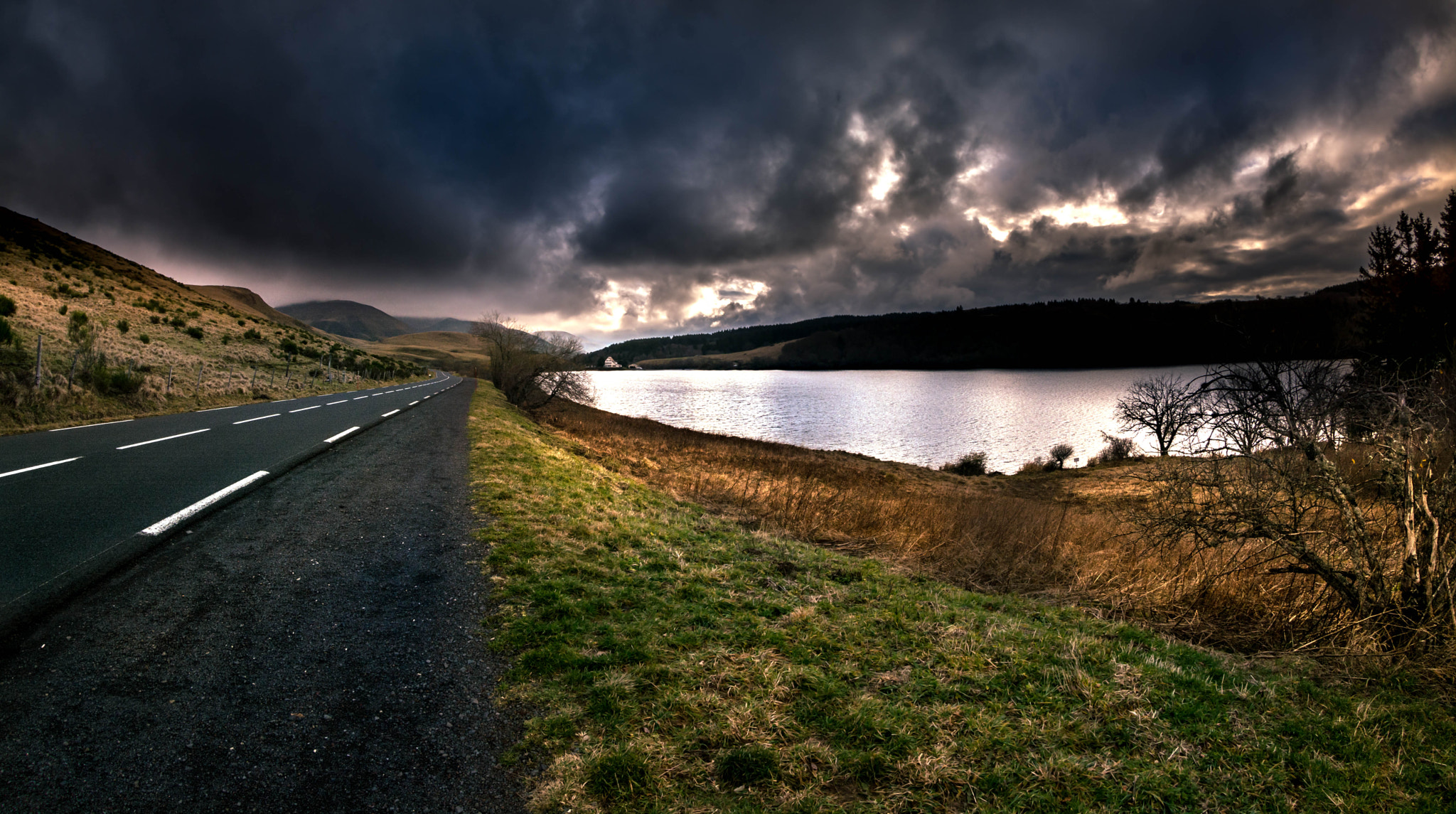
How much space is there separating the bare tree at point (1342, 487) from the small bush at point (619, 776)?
6.34 metres

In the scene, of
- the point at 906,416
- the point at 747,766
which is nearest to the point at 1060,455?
the point at 906,416

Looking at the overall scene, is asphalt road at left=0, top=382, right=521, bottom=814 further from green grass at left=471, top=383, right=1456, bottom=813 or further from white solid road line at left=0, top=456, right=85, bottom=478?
white solid road line at left=0, top=456, right=85, bottom=478

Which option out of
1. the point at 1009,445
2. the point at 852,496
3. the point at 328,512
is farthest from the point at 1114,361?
the point at 328,512

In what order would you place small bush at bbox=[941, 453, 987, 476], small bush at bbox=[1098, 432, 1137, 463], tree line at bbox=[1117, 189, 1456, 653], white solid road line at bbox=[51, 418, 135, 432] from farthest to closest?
small bush at bbox=[1098, 432, 1137, 463]
small bush at bbox=[941, 453, 987, 476]
white solid road line at bbox=[51, 418, 135, 432]
tree line at bbox=[1117, 189, 1456, 653]

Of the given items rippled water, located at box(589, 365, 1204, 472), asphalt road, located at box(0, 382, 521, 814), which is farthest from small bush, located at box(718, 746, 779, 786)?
rippled water, located at box(589, 365, 1204, 472)

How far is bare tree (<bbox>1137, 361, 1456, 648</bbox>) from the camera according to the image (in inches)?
197

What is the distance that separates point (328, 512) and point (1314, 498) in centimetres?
1122

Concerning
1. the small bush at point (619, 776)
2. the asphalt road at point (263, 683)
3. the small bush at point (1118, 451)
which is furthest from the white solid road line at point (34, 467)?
the small bush at point (1118, 451)

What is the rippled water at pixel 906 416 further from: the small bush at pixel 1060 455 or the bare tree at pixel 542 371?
the bare tree at pixel 542 371

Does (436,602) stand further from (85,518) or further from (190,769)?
(85,518)

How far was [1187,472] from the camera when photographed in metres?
6.66

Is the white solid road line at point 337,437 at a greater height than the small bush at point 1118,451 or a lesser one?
greater

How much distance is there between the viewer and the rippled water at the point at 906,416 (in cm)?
4097

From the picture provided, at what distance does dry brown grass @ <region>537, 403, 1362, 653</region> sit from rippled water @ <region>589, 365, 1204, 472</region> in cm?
1490
